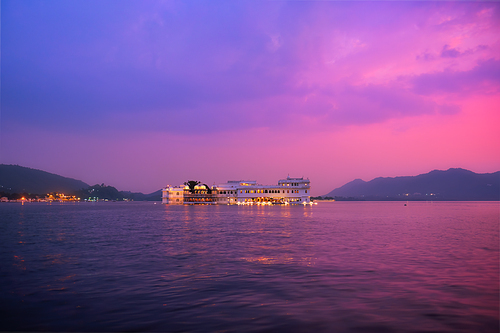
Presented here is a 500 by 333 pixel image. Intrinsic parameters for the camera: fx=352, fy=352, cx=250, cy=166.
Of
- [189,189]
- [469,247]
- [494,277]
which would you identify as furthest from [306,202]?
[494,277]

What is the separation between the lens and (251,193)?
577ft

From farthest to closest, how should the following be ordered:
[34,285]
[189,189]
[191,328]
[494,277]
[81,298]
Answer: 1. [189,189]
2. [494,277]
3. [34,285]
4. [81,298]
5. [191,328]

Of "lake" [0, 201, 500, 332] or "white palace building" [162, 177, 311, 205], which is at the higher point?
"white palace building" [162, 177, 311, 205]

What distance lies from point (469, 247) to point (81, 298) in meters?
28.2

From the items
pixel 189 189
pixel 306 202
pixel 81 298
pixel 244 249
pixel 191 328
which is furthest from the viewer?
pixel 189 189

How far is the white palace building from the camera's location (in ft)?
554

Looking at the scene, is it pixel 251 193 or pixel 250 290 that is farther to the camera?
pixel 251 193

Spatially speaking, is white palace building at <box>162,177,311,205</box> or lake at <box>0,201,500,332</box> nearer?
lake at <box>0,201,500,332</box>

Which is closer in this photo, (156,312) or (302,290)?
(156,312)

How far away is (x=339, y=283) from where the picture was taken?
1541 centimetres

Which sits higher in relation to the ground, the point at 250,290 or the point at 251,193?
the point at 251,193

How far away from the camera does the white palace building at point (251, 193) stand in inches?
6644

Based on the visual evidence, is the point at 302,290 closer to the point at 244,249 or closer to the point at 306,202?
the point at 244,249

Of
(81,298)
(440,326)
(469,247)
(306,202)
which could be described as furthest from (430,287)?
(306,202)
